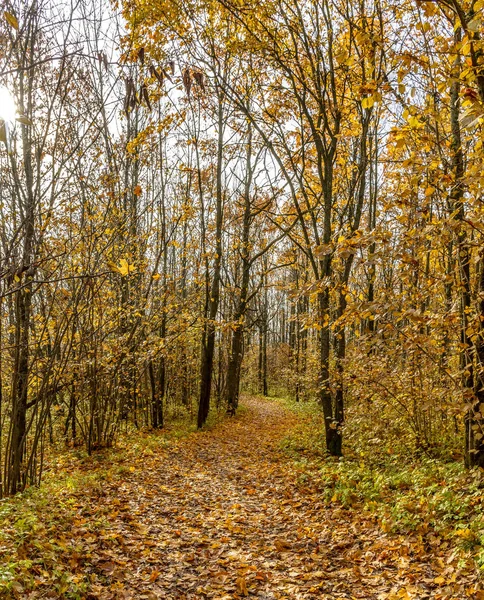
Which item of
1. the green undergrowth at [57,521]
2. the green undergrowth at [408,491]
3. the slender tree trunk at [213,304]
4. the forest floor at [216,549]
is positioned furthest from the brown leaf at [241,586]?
the slender tree trunk at [213,304]

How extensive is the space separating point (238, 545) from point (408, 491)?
2494mm

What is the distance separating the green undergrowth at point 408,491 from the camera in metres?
4.89

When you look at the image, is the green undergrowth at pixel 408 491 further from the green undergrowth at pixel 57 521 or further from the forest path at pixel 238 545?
the green undergrowth at pixel 57 521

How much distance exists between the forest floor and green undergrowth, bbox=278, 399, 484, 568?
174 mm

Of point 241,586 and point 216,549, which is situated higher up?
point 241,586

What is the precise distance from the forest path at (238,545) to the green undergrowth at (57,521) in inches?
9.0

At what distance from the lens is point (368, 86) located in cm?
400

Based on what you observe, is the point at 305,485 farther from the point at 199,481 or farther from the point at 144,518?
the point at 144,518

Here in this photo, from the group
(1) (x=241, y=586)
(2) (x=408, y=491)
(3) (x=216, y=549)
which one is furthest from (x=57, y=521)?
(2) (x=408, y=491)

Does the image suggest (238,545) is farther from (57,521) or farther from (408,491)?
(408,491)

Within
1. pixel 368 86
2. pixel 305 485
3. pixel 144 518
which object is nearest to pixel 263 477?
pixel 305 485

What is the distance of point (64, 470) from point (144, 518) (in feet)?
9.06

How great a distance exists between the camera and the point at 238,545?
544 centimetres

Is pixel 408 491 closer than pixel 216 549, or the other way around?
pixel 216 549
